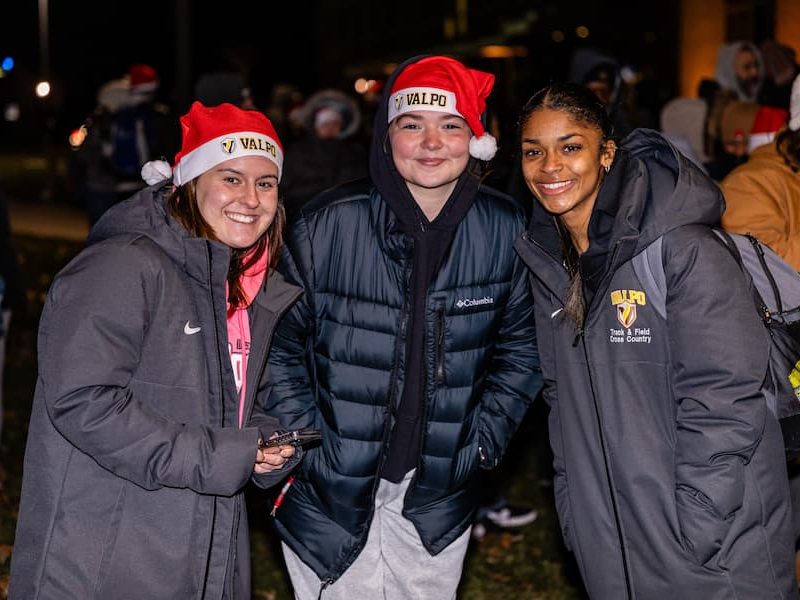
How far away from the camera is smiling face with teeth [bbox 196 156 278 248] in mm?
3564

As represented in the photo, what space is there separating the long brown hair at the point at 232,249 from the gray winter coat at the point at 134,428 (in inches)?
5.9

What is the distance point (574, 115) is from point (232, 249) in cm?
123

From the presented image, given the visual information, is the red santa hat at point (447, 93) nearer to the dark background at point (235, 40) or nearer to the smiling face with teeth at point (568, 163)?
the smiling face with teeth at point (568, 163)

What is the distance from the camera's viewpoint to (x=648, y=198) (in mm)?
3469

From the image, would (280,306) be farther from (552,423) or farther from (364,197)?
(552,423)

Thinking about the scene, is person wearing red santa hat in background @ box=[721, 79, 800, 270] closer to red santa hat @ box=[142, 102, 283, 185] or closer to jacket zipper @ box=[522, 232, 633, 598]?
jacket zipper @ box=[522, 232, 633, 598]

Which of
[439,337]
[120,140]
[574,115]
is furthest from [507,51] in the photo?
[574,115]

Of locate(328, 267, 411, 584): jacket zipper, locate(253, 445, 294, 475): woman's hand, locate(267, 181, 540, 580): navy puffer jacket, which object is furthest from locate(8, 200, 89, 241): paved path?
locate(253, 445, 294, 475): woman's hand

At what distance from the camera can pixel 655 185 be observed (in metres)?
3.50

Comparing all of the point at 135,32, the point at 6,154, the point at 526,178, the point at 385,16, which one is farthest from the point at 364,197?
the point at 135,32

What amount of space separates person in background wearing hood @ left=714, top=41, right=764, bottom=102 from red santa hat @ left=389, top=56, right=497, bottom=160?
17.7ft

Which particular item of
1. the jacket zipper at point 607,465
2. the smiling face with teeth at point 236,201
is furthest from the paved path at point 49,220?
the jacket zipper at point 607,465

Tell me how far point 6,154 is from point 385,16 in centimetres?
1995

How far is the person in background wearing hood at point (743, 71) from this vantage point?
905 cm
